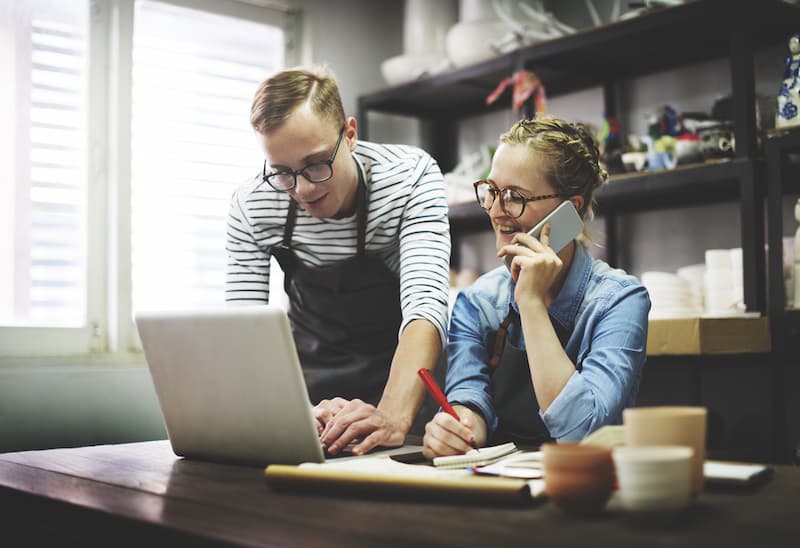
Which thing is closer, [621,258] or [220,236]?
[621,258]

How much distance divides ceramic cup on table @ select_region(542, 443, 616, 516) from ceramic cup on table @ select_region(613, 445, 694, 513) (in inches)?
1.0

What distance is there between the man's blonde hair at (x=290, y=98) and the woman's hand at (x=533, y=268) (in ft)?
1.46

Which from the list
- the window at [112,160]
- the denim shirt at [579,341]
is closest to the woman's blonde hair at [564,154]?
the denim shirt at [579,341]

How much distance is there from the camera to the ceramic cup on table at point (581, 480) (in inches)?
30.2

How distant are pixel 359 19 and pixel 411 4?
0.31 meters

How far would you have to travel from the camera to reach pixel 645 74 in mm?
3049

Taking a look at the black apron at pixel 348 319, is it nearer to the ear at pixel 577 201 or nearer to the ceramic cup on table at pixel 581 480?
the ear at pixel 577 201

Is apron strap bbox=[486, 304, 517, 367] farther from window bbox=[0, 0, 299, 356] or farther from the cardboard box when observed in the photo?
window bbox=[0, 0, 299, 356]

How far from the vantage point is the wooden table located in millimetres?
711

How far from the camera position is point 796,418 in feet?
8.43

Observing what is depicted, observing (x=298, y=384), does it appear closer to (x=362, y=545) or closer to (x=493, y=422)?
(x=362, y=545)

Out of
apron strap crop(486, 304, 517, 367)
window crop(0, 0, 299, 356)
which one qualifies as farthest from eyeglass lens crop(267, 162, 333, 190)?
window crop(0, 0, 299, 356)

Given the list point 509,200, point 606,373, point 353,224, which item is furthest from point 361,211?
point 606,373

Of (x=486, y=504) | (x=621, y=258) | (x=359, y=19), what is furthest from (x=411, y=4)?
(x=486, y=504)
